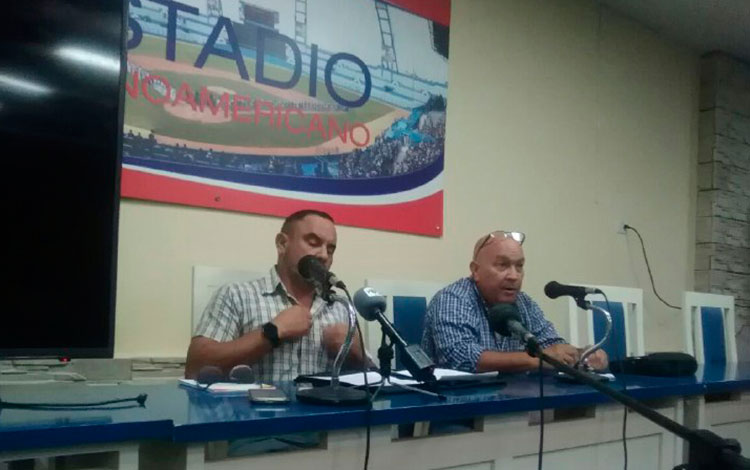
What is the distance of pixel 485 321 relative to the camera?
7.61 ft

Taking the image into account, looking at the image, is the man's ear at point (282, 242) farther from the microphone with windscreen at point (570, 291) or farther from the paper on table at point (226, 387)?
the microphone with windscreen at point (570, 291)

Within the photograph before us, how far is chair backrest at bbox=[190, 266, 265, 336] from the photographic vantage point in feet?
7.04

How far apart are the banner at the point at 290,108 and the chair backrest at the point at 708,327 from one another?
50.7 inches

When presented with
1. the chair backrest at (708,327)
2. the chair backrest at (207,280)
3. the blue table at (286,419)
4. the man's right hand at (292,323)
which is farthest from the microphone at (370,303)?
the chair backrest at (708,327)

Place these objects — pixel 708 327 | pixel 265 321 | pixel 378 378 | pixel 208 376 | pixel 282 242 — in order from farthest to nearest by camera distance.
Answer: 1. pixel 708 327
2. pixel 282 242
3. pixel 265 321
4. pixel 378 378
5. pixel 208 376

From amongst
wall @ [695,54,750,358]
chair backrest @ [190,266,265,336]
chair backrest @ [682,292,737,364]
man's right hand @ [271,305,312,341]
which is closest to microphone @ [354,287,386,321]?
man's right hand @ [271,305,312,341]

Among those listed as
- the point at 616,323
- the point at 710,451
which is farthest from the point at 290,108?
the point at 710,451

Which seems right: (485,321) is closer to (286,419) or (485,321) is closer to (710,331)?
(286,419)

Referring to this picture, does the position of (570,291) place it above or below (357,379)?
above

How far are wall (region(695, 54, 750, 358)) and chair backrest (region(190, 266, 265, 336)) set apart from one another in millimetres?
3053

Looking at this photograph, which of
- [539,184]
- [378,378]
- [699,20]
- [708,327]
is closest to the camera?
[378,378]

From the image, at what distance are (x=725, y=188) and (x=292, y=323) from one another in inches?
134

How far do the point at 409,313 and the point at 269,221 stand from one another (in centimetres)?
58

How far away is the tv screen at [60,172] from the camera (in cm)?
113
